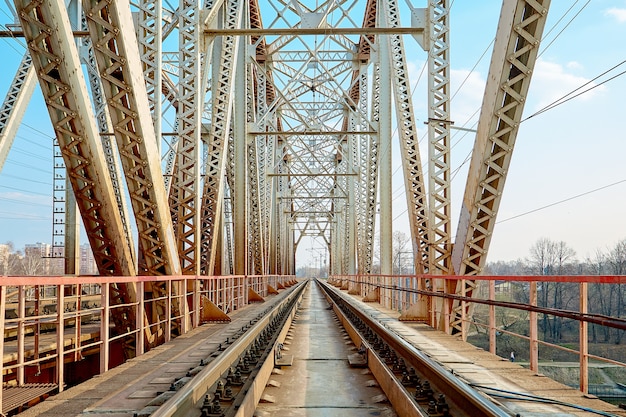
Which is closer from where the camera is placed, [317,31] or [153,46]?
[153,46]

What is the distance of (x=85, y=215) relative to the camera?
7055 millimetres

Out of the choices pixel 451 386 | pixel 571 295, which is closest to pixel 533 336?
pixel 451 386

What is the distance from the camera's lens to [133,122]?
726cm

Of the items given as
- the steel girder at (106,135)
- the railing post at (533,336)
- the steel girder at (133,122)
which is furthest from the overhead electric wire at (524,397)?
the steel girder at (106,135)

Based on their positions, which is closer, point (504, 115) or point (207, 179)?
point (504, 115)

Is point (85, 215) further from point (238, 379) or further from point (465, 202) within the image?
point (465, 202)

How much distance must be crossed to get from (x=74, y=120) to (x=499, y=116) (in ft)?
17.0

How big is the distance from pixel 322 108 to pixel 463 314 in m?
24.2

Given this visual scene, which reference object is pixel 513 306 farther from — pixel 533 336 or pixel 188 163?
pixel 188 163

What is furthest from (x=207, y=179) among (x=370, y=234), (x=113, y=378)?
(x=370, y=234)

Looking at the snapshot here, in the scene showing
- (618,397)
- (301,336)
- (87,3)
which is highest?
(87,3)

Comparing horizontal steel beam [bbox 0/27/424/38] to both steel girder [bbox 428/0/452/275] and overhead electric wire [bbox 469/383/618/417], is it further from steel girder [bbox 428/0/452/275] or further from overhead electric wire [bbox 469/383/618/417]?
overhead electric wire [bbox 469/383/618/417]

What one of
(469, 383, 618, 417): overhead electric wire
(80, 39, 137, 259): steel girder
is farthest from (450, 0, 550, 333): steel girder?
(80, 39, 137, 259): steel girder

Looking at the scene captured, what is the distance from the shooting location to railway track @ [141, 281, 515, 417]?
350 cm
